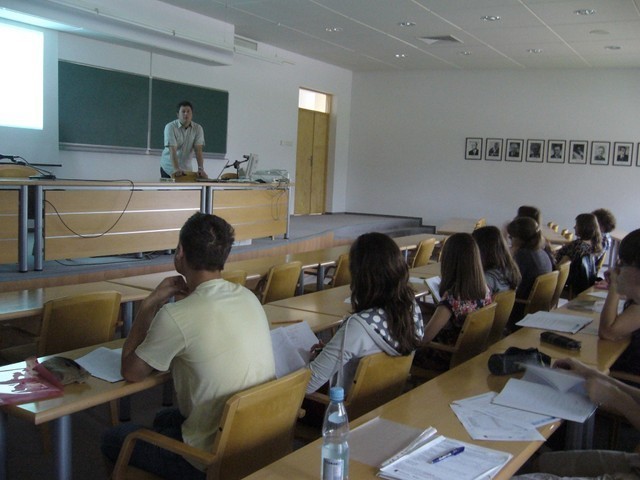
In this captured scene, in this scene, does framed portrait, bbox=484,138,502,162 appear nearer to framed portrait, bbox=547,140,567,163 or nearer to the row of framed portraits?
the row of framed portraits

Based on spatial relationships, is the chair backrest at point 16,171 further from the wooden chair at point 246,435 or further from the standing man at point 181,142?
the wooden chair at point 246,435

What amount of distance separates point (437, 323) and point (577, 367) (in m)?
1.02

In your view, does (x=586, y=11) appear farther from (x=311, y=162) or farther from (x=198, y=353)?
(x=198, y=353)

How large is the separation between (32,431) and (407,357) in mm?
2115

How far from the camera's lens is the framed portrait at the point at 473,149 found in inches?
480

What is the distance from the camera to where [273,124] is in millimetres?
11016

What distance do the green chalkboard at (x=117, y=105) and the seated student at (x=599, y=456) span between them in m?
7.04

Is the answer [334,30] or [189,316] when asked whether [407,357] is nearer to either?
[189,316]

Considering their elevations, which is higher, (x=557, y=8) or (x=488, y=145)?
(x=557, y=8)

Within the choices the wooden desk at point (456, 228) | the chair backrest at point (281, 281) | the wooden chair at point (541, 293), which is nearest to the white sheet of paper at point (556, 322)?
the wooden chair at point (541, 293)

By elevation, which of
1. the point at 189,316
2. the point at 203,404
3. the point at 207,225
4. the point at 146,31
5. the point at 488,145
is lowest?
the point at 203,404

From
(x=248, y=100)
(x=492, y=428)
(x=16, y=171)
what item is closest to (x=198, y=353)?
(x=492, y=428)

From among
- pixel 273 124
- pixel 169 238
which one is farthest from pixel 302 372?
pixel 273 124

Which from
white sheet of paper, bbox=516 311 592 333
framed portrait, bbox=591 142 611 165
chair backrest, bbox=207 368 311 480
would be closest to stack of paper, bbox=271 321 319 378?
chair backrest, bbox=207 368 311 480
